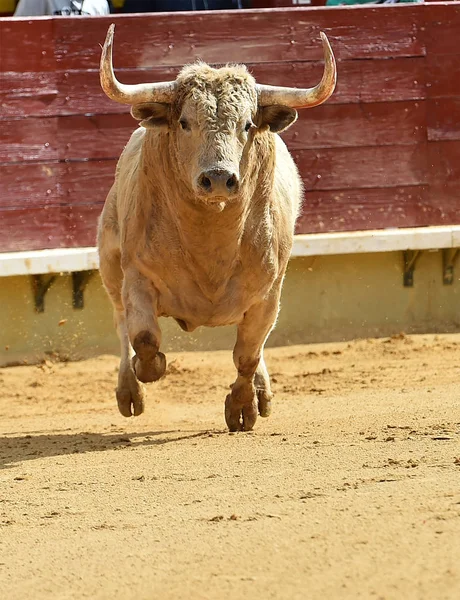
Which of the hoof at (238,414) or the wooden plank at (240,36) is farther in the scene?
the wooden plank at (240,36)

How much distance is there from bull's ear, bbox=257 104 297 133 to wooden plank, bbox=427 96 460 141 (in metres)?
4.20

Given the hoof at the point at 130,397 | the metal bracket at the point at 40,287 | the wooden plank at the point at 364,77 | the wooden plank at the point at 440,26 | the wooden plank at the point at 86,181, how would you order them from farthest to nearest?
the wooden plank at the point at 440,26 → the wooden plank at the point at 364,77 → the wooden plank at the point at 86,181 → the metal bracket at the point at 40,287 → the hoof at the point at 130,397

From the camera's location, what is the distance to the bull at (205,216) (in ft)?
19.2

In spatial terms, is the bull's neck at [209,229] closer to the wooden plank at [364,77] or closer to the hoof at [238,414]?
the hoof at [238,414]

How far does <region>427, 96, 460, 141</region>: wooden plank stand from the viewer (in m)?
10.2

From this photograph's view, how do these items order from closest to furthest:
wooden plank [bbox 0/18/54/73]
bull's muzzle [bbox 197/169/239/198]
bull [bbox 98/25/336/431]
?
1. bull's muzzle [bbox 197/169/239/198]
2. bull [bbox 98/25/336/431]
3. wooden plank [bbox 0/18/54/73]

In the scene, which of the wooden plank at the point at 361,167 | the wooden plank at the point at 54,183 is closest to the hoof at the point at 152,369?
the wooden plank at the point at 54,183

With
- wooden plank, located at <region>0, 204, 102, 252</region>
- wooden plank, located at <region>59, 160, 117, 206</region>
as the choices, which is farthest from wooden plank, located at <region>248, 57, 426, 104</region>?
wooden plank, located at <region>0, 204, 102, 252</region>

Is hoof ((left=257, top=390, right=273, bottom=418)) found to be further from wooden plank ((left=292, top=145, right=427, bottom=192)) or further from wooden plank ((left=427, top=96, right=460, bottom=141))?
wooden plank ((left=427, top=96, right=460, bottom=141))

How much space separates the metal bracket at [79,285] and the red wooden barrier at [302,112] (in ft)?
0.75

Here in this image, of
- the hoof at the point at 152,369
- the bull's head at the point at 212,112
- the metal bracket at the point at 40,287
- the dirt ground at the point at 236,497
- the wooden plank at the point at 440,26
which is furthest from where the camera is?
the wooden plank at the point at 440,26

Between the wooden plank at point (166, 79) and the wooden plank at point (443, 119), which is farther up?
the wooden plank at point (166, 79)

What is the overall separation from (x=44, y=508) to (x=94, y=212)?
4.80m

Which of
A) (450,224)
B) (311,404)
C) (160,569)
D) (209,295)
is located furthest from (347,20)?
(160,569)
